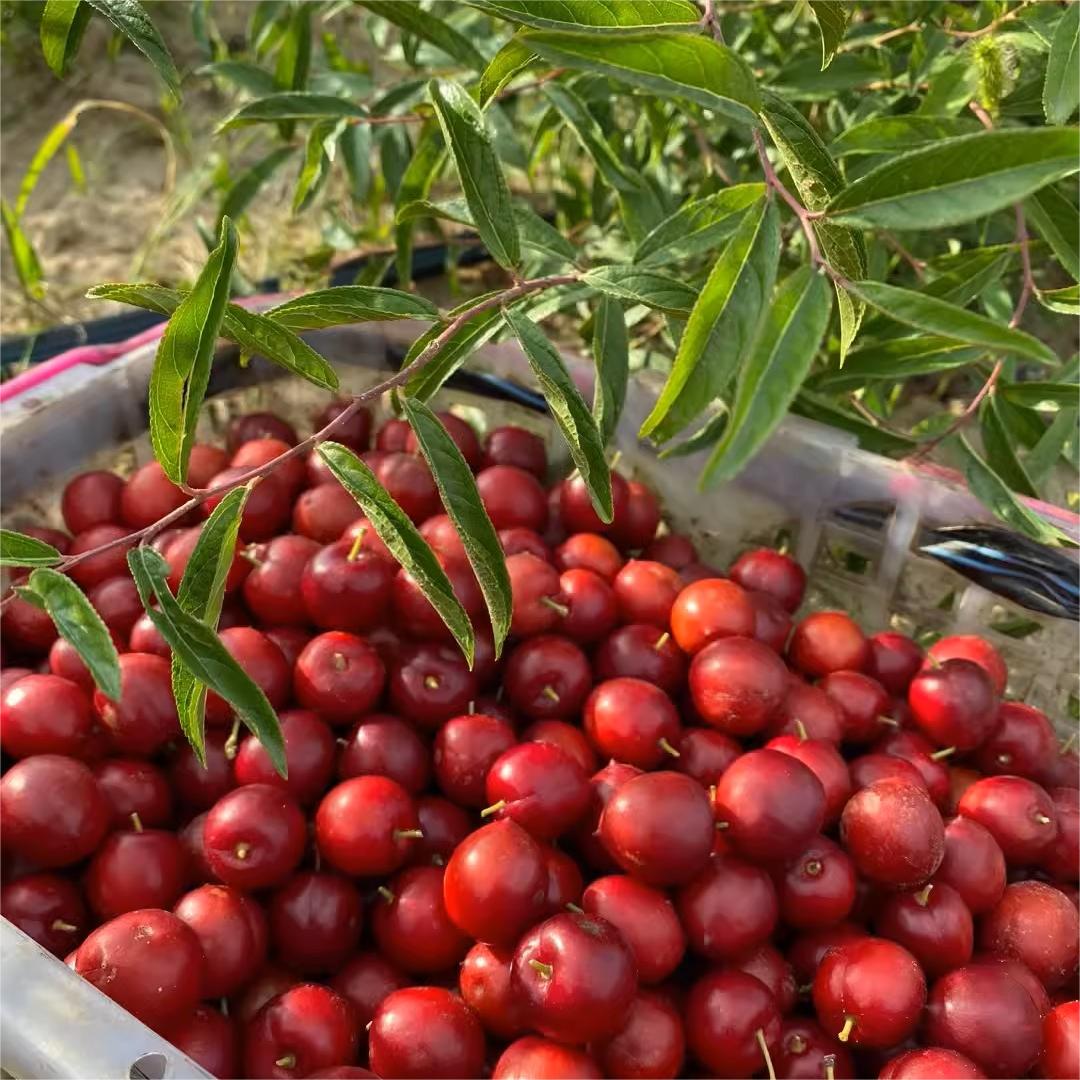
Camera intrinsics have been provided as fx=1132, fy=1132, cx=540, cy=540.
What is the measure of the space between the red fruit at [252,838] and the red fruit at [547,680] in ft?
1.18

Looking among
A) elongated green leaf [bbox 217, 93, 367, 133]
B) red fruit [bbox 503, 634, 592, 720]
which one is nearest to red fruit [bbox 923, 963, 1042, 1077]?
red fruit [bbox 503, 634, 592, 720]

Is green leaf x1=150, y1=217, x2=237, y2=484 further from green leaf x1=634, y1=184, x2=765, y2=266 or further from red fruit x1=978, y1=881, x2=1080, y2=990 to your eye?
red fruit x1=978, y1=881, x2=1080, y2=990

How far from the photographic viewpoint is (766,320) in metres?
0.90

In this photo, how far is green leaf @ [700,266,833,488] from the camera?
827 millimetres

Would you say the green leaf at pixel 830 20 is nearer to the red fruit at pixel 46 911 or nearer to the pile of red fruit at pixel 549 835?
the pile of red fruit at pixel 549 835

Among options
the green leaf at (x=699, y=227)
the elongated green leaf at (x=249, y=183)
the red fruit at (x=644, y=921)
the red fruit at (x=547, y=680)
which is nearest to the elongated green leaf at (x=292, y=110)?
the elongated green leaf at (x=249, y=183)

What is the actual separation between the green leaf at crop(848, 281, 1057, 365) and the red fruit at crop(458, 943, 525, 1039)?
82cm

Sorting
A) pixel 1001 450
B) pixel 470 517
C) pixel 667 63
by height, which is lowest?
pixel 1001 450

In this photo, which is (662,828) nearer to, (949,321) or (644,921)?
(644,921)

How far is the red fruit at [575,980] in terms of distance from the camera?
3.79ft

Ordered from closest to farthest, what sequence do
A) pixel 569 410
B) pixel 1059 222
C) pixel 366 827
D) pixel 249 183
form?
pixel 569 410 < pixel 366 827 < pixel 1059 222 < pixel 249 183

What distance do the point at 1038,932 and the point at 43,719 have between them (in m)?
1.25

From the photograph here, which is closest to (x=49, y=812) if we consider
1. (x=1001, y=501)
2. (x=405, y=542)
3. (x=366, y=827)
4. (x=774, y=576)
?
(x=366, y=827)

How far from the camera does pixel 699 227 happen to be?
1281 mm
